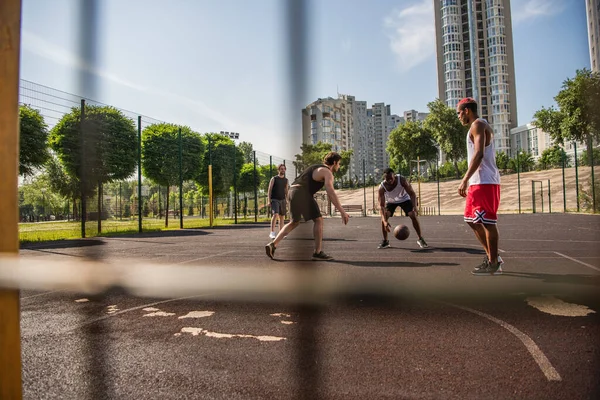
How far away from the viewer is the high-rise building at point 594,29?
3.15 ft

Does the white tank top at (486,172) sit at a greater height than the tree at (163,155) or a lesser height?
lesser

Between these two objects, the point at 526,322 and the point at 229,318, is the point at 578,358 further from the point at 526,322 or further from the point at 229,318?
the point at 229,318

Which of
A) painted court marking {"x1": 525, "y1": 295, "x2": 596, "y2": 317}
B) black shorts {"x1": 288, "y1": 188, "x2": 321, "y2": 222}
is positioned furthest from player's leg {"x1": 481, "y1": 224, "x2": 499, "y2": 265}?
black shorts {"x1": 288, "y1": 188, "x2": 321, "y2": 222}

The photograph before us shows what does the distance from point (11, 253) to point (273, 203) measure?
816cm

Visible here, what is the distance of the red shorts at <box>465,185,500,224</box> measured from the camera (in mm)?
3752

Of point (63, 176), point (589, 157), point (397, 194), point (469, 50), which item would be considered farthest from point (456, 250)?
point (469, 50)

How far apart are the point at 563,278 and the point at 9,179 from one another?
414 centimetres

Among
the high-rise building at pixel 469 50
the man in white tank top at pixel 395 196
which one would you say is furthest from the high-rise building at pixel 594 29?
the high-rise building at pixel 469 50

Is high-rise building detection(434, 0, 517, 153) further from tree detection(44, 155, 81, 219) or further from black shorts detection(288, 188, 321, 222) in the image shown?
tree detection(44, 155, 81, 219)

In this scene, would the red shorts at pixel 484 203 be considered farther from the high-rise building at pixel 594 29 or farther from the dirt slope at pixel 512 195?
the dirt slope at pixel 512 195

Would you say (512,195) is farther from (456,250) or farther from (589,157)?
(589,157)

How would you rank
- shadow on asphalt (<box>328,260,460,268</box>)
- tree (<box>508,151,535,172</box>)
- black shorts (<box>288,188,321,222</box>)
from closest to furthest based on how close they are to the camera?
1. black shorts (<box>288,188,321,222</box>)
2. shadow on asphalt (<box>328,260,460,268</box>)
3. tree (<box>508,151,535,172</box>)

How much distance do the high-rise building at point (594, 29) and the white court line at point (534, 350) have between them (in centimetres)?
122

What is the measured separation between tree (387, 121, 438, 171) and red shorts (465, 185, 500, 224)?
52799mm
